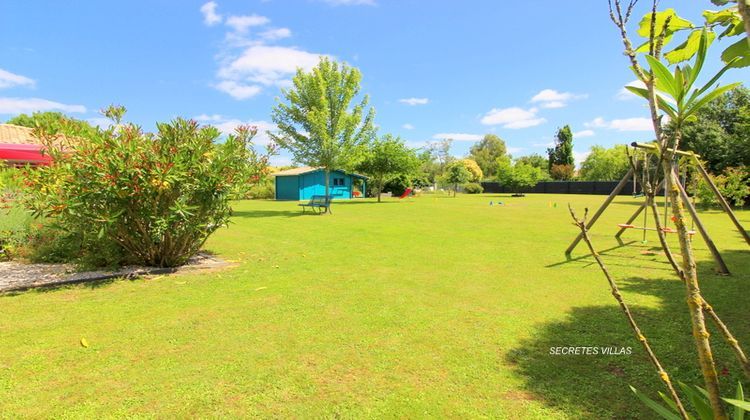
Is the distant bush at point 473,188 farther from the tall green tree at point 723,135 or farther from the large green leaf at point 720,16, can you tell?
the large green leaf at point 720,16

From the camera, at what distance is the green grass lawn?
2895 mm

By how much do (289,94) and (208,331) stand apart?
1983 centimetres

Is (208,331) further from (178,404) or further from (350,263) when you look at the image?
(350,263)

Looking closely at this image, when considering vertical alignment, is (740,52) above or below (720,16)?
below

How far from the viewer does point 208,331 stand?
4.21m

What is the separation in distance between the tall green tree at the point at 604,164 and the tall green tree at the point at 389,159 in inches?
1704

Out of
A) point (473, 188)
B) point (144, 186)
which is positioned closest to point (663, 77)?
point (144, 186)

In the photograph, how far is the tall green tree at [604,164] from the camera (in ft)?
207

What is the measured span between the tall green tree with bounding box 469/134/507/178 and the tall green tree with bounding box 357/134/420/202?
181 feet

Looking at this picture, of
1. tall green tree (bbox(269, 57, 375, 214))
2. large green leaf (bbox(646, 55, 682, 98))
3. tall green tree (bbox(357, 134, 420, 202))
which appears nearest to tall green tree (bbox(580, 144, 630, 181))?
tall green tree (bbox(357, 134, 420, 202))

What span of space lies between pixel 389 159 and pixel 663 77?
101ft

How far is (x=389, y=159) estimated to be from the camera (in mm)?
31906

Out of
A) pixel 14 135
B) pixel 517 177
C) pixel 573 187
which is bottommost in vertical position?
pixel 573 187

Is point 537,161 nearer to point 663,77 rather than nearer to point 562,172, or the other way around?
point 562,172
